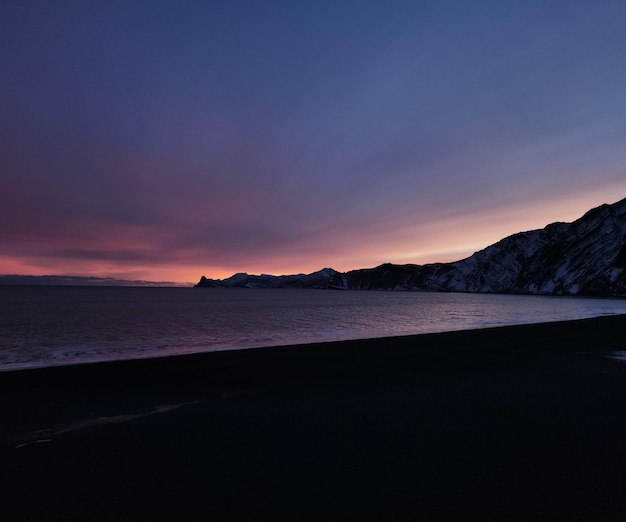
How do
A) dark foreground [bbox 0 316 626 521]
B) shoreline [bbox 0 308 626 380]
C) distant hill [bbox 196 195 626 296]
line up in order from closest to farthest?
1. dark foreground [bbox 0 316 626 521]
2. shoreline [bbox 0 308 626 380]
3. distant hill [bbox 196 195 626 296]

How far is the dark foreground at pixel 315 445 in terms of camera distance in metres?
4.07

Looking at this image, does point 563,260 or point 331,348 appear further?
point 563,260

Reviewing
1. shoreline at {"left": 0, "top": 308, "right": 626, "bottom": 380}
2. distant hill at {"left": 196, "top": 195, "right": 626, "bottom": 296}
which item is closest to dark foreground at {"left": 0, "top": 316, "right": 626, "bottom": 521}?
shoreline at {"left": 0, "top": 308, "right": 626, "bottom": 380}

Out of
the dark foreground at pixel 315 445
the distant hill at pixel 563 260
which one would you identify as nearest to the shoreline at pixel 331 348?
the dark foreground at pixel 315 445

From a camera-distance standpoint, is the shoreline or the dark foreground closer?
the dark foreground

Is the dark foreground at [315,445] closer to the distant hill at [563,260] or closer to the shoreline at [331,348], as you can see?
the shoreline at [331,348]

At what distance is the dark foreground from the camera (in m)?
4.07

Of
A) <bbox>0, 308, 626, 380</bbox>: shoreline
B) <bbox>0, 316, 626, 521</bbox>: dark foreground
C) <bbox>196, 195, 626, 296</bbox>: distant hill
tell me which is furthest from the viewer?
<bbox>196, 195, 626, 296</bbox>: distant hill

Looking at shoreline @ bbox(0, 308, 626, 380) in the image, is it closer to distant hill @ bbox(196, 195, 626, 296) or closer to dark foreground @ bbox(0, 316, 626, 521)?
dark foreground @ bbox(0, 316, 626, 521)

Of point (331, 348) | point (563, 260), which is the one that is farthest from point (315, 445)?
point (563, 260)

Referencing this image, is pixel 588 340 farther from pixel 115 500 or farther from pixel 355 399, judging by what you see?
pixel 115 500

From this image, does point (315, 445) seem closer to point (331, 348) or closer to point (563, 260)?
point (331, 348)

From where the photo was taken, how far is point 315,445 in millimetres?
5746

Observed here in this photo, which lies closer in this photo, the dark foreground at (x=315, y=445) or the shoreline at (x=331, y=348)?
the dark foreground at (x=315, y=445)
